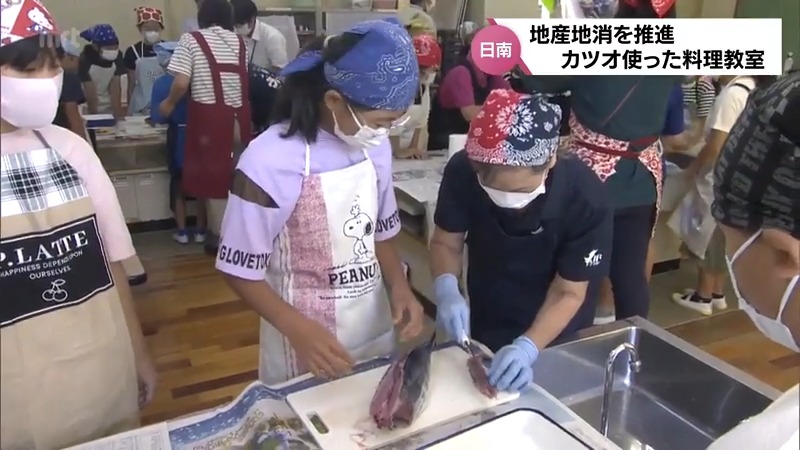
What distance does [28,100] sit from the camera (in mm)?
426

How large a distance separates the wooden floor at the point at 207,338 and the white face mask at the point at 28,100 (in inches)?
52.1

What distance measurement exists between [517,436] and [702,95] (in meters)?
1.95

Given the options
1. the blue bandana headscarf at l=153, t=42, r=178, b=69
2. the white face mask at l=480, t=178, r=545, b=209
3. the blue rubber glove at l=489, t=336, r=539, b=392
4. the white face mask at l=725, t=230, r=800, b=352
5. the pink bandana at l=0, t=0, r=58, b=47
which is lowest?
the blue rubber glove at l=489, t=336, r=539, b=392

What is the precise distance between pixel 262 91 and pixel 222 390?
90 centimetres

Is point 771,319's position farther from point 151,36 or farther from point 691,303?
point 691,303

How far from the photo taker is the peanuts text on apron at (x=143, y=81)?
161cm

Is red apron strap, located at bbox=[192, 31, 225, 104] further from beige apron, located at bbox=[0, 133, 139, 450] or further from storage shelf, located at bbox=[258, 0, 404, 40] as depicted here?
beige apron, located at bbox=[0, 133, 139, 450]

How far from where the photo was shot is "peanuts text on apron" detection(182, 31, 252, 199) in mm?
1696

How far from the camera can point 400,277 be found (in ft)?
3.38

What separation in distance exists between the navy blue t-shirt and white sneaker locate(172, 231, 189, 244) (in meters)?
1.37

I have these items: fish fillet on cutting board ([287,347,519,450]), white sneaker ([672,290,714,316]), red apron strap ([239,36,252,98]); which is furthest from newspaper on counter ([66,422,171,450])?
white sneaker ([672,290,714,316])

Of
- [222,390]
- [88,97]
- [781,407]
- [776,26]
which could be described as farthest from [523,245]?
[222,390]

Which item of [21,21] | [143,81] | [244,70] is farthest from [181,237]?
[21,21]

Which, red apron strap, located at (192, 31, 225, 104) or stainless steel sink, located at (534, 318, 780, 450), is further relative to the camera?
red apron strap, located at (192, 31, 225, 104)
